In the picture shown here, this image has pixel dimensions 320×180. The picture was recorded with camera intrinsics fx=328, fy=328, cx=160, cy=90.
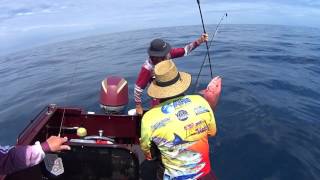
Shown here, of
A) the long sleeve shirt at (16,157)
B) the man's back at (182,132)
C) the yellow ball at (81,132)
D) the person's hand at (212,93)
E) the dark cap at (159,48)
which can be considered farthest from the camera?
the yellow ball at (81,132)

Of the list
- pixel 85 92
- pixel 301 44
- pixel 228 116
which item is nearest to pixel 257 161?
pixel 228 116

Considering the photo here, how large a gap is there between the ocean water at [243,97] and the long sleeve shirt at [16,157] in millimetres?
3972

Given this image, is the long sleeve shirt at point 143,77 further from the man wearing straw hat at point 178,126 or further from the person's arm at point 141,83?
the man wearing straw hat at point 178,126

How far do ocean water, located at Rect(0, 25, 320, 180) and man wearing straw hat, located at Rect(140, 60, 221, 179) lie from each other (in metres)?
2.77

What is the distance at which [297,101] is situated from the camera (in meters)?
9.63

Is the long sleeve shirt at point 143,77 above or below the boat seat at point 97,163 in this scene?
above

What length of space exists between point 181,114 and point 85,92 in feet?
31.4

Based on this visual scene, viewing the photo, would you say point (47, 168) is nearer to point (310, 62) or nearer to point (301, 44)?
point (310, 62)

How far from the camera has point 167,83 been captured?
350 cm

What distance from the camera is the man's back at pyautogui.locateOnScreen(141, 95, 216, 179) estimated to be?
3.37 m

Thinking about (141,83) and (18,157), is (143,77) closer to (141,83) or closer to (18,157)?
(141,83)

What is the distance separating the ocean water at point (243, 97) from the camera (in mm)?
6633

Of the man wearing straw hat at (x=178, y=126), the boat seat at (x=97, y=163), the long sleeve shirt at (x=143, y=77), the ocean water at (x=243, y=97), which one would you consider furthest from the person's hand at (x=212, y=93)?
the ocean water at (x=243, y=97)

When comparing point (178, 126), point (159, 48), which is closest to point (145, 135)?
point (178, 126)
